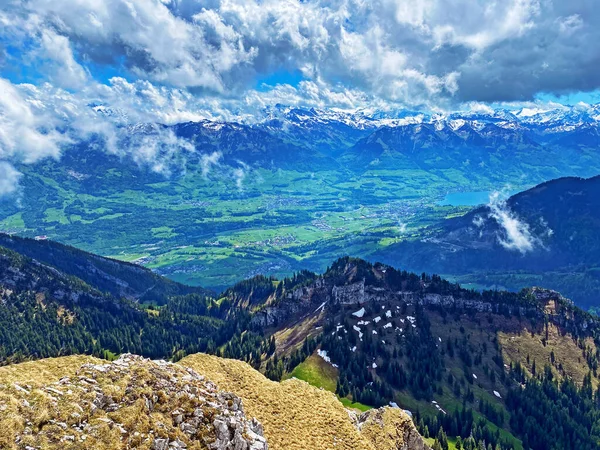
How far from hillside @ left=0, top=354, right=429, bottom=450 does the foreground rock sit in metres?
0.09

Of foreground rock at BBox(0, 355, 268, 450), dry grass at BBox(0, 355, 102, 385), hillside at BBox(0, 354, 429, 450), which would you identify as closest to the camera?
foreground rock at BBox(0, 355, 268, 450)

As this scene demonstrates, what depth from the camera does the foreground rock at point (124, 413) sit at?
39.9 meters

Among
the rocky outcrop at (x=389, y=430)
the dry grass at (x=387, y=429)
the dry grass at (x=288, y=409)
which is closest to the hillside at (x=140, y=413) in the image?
the dry grass at (x=288, y=409)

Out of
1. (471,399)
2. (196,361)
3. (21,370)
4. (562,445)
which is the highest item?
(21,370)

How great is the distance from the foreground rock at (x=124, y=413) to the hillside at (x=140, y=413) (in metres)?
0.09

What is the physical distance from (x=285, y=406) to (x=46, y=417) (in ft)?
117

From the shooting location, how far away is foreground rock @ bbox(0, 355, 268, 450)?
39.9m

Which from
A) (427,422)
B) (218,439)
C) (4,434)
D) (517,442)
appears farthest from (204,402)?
(517,442)

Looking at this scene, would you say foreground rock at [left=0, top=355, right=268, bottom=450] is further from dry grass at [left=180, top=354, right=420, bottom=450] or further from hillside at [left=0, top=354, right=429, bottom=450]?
dry grass at [left=180, top=354, right=420, bottom=450]

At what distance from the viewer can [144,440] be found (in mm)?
42562

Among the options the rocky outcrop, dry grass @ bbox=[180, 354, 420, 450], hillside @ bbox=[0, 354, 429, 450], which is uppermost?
Answer: hillside @ bbox=[0, 354, 429, 450]

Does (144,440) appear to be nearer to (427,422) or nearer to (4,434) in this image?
(4,434)

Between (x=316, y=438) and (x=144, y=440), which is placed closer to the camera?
(x=144, y=440)

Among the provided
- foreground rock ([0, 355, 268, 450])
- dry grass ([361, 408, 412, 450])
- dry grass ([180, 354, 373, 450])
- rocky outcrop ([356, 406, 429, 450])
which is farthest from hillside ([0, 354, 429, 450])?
rocky outcrop ([356, 406, 429, 450])
